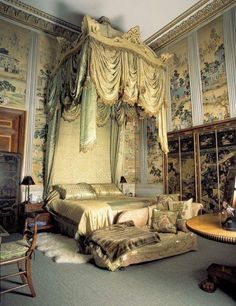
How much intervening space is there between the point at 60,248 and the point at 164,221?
5.95 ft

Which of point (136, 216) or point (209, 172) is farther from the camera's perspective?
point (209, 172)

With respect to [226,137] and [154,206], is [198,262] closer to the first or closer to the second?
[154,206]

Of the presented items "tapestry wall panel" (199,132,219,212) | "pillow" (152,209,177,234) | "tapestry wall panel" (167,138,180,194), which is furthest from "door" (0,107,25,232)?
"tapestry wall panel" (199,132,219,212)

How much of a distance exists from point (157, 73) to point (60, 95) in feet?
7.17

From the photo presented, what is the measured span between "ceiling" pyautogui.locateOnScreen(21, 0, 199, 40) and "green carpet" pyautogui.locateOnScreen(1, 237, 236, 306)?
554 centimetres

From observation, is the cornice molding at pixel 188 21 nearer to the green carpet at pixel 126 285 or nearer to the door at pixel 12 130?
the door at pixel 12 130

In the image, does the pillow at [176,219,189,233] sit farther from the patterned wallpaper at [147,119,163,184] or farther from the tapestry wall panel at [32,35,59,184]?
the tapestry wall panel at [32,35,59,184]

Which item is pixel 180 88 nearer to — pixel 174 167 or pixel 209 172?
pixel 174 167

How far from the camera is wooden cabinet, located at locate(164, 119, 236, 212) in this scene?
17.0ft

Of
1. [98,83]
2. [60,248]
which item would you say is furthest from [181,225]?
[98,83]

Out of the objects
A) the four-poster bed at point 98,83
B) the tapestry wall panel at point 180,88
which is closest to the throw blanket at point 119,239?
the four-poster bed at point 98,83

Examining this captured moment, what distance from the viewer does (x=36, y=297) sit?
2.43 metres

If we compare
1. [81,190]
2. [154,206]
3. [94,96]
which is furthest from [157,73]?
[81,190]

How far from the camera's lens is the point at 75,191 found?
5430 mm
